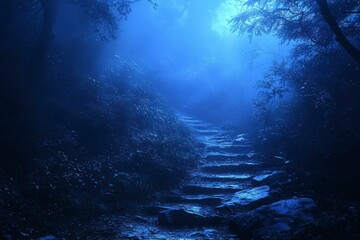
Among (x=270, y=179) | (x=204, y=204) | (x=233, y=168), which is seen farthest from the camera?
(x=233, y=168)

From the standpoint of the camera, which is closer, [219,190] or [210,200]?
[210,200]

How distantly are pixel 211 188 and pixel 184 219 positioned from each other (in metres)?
2.56

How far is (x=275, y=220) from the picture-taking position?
7.56m

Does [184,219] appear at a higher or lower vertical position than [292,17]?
lower

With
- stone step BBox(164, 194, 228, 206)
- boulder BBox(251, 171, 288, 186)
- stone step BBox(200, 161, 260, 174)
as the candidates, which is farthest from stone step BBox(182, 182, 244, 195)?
stone step BBox(200, 161, 260, 174)

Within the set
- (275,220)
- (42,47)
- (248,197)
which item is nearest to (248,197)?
(248,197)

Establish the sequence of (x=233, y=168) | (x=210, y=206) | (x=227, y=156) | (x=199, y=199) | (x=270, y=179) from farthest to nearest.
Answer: (x=227, y=156) → (x=233, y=168) → (x=270, y=179) → (x=199, y=199) → (x=210, y=206)

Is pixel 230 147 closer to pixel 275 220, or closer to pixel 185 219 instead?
pixel 185 219

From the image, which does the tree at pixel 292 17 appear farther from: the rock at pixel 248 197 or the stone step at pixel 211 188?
the stone step at pixel 211 188

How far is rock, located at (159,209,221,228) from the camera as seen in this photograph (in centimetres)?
911

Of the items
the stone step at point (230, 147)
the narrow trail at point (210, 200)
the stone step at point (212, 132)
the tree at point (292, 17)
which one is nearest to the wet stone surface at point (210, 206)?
the narrow trail at point (210, 200)

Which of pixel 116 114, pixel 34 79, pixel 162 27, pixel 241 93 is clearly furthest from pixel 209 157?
pixel 162 27

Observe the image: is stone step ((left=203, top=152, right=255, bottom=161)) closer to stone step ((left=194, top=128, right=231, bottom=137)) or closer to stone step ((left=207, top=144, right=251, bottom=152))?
stone step ((left=207, top=144, right=251, bottom=152))

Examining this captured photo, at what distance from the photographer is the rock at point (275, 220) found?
7156 millimetres
